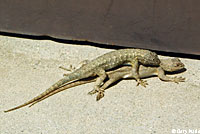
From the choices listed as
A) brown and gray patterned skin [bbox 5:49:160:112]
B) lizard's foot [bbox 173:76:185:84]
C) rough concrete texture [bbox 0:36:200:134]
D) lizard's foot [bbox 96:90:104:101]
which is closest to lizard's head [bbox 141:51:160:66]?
brown and gray patterned skin [bbox 5:49:160:112]

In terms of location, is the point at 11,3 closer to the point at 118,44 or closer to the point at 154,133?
the point at 118,44

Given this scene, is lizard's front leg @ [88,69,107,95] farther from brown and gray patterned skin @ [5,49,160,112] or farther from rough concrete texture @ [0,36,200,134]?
rough concrete texture @ [0,36,200,134]

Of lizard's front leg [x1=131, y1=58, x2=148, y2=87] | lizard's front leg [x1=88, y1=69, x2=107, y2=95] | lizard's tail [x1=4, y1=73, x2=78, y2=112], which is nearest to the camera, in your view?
lizard's tail [x1=4, y1=73, x2=78, y2=112]

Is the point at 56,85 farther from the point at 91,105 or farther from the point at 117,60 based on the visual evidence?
the point at 117,60

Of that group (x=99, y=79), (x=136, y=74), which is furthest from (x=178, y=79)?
(x=99, y=79)

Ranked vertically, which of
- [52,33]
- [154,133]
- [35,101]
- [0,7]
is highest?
[0,7]

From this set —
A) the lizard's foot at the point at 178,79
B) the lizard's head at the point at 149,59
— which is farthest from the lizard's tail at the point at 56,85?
the lizard's foot at the point at 178,79

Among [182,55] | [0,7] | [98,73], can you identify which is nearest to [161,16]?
[182,55]

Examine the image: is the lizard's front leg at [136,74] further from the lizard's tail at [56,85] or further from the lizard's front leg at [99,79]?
the lizard's tail at [56,85]
